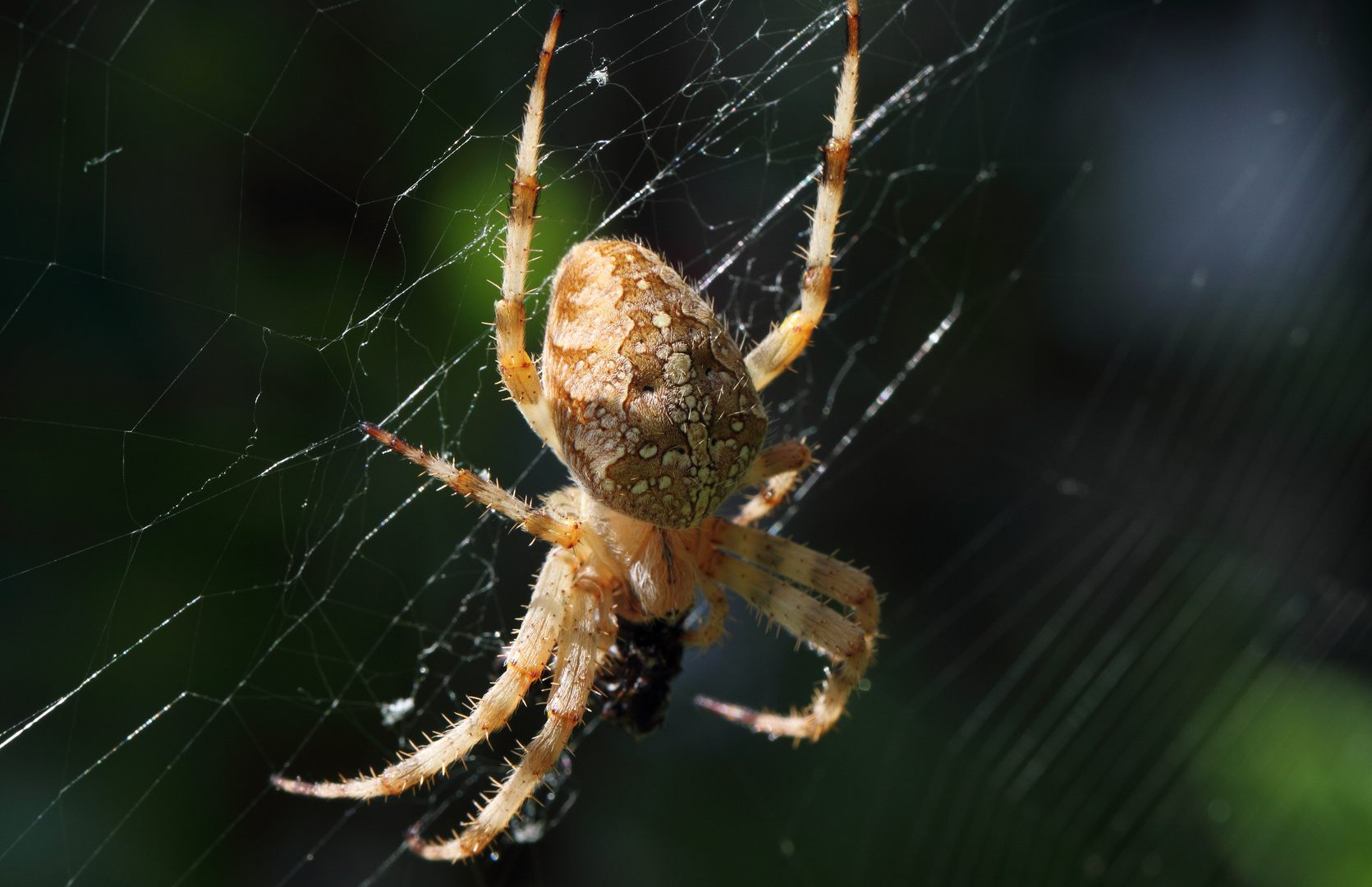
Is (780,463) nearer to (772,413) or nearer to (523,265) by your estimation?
(523,265)

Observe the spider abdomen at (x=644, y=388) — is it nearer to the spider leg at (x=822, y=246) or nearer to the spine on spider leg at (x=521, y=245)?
the spine on spider leg at (x=521, y=245)

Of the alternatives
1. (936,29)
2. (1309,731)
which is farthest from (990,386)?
(1309,731)

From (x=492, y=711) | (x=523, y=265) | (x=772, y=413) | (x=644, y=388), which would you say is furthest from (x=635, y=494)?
(x=772, y=413)

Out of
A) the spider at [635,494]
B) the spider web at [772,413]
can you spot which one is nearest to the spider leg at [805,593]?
the spider at [635,494]

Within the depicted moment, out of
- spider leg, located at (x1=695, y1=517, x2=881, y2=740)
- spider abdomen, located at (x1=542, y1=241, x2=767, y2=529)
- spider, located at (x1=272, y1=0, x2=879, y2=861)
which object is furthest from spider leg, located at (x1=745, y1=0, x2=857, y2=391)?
spider leg, located at (x1=695, y1=517, x2=881, y2=740)

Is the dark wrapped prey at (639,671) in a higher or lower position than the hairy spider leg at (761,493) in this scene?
lower

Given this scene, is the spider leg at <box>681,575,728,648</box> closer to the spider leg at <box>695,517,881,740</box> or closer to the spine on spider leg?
the spider leg at <box>695,517,881,740</box>

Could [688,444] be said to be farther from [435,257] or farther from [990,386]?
[990,386]
